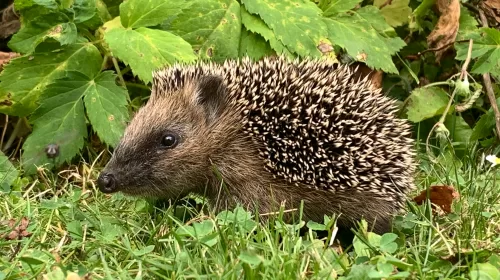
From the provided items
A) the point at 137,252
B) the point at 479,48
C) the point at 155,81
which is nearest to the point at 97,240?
the point at 137,252

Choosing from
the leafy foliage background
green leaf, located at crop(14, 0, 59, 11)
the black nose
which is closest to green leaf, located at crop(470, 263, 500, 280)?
the leafy foliage background

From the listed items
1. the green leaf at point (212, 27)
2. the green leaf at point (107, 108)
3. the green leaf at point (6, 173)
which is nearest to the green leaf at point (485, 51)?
the green leaf at point (212, 27)

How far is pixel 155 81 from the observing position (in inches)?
162

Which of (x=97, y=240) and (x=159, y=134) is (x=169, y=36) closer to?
(x=159, y=134)

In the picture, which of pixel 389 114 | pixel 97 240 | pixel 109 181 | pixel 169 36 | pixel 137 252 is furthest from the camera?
pixel 169 36

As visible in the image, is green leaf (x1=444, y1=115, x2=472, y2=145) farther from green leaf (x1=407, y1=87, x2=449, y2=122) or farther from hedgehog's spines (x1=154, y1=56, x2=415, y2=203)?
hedgehog's spines (x1=154, y1=56, x2=415, y2=203)

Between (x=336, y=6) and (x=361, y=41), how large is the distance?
309mm

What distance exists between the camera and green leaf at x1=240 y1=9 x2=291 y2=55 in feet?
15.5

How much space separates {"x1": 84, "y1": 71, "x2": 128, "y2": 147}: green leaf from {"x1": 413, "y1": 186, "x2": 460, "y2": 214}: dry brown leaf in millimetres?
1774

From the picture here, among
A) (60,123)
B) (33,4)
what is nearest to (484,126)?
(60,123)

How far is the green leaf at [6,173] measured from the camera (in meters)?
4.27

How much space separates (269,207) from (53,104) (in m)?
1.65

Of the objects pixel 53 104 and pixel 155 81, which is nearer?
pixel 155 81

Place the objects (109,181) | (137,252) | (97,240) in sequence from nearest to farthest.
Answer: (137,252) → (97,240) → (109,181)
